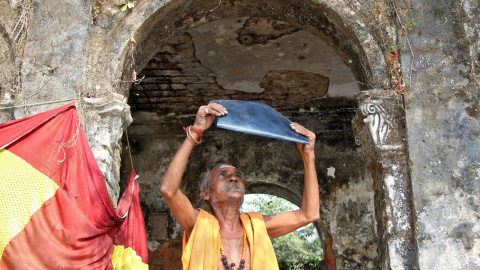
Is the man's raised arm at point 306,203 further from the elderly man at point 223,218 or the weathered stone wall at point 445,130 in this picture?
the weathered stone wall at point 445,130

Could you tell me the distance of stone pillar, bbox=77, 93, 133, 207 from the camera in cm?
373

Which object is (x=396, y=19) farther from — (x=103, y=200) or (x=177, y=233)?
(x=177, y=233)

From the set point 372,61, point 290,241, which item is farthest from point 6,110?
point 290,241

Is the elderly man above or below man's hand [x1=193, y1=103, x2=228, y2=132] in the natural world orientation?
below

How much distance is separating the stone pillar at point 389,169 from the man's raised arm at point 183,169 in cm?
115

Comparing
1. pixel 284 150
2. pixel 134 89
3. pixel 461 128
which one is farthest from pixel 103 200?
pixel 284 150

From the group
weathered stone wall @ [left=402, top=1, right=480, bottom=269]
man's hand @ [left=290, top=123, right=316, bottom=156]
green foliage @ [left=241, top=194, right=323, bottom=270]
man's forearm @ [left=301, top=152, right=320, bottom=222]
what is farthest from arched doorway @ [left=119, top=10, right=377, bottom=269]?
green foliage @ [left=241, top=194, right=323, bottom=270]

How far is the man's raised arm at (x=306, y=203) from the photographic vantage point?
375 centimetres

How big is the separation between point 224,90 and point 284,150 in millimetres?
1294

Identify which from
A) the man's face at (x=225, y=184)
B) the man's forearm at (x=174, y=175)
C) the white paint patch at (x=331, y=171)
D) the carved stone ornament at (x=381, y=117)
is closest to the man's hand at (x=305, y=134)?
the carved stone ornament at (x=381, y=117)

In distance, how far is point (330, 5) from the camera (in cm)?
414

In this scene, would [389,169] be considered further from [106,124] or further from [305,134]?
[106,124]

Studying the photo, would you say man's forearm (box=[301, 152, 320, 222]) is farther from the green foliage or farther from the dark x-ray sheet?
the green foliage

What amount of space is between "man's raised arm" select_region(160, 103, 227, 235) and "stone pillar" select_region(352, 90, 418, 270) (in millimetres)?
1147
